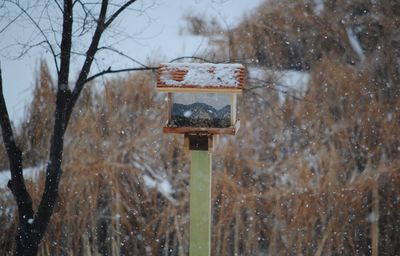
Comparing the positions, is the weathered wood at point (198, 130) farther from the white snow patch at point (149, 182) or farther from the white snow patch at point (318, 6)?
the white snow patch at point (318, 6)

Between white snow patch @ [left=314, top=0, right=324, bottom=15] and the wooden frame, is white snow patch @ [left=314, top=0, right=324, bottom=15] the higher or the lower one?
the higher one

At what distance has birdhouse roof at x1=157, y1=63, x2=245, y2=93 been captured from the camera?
2514 millimetres

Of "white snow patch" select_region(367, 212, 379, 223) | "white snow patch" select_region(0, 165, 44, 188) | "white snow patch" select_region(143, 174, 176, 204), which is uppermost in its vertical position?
"white snow patch" select_region(0, 165, 44, 188)

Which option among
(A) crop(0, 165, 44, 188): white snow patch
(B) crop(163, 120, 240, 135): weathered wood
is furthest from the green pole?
(A) crop(0, 165, 44, 188): white snow patch

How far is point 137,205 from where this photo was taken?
4.64m

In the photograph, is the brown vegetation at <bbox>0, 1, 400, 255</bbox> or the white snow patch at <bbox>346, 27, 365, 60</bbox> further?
the white snow patch at <bbox>346, 27, 365, 60</bbox>

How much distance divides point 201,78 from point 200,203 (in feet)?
2.03

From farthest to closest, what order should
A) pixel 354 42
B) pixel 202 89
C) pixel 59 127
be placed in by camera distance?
pixel 354 42 → pixel 59 127 → pixel 202 89

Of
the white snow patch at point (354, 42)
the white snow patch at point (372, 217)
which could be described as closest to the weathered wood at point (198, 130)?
the white snow patch at point (372, 217)

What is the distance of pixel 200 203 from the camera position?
2.62m

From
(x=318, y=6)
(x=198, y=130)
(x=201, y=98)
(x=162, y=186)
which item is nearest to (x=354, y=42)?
(x=318, y=6)

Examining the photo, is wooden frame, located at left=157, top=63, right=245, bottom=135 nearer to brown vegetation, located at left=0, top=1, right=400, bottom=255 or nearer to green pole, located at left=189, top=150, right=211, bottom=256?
green pole, located at left=189, top=150, right=211, bottom=256

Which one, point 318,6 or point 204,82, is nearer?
point 204,82

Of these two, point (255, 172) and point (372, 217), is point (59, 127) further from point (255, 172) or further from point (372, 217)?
point (372, 217)
